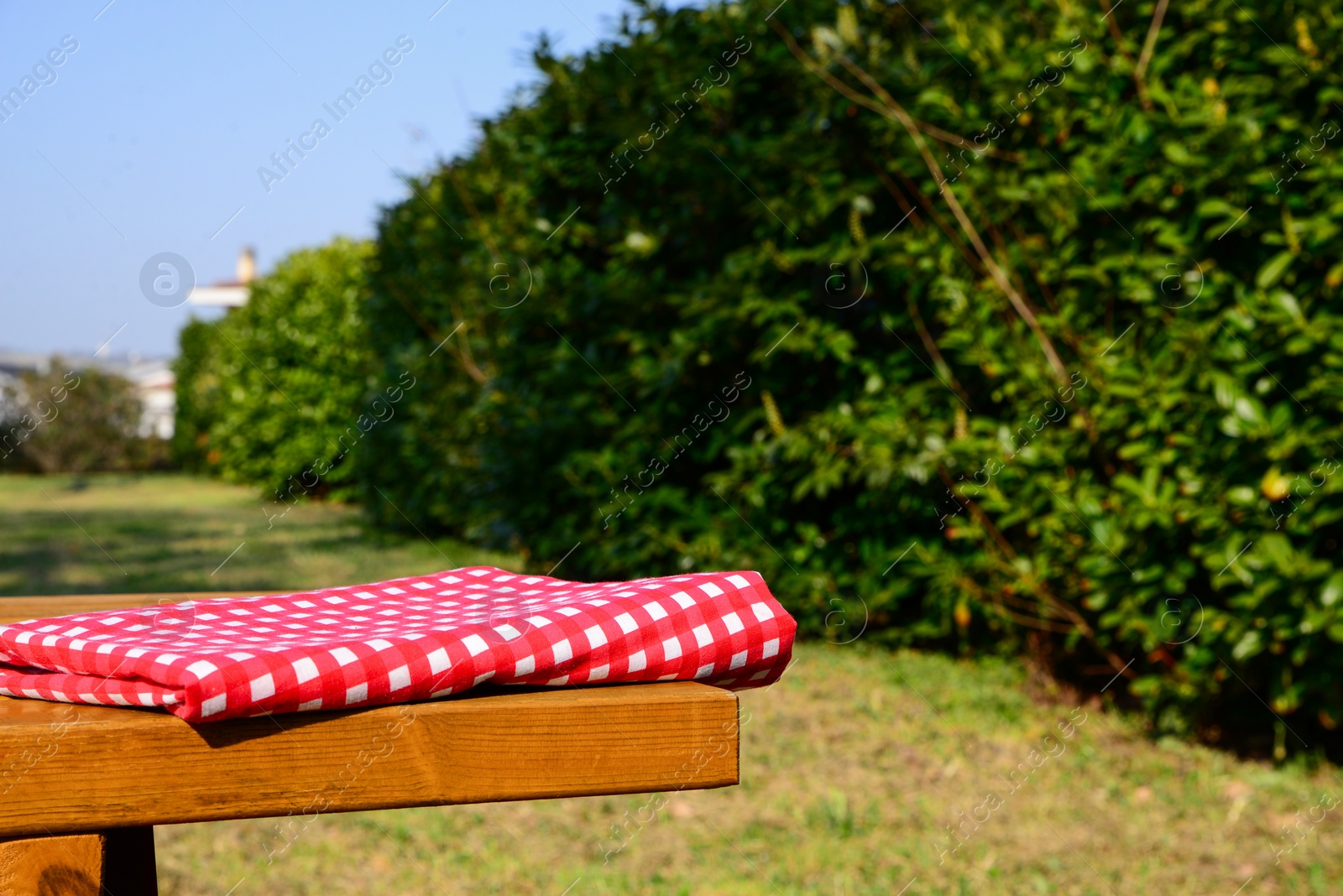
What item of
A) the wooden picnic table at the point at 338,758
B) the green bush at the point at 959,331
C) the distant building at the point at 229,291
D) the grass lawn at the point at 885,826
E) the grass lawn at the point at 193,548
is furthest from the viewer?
the distant building at the point at 229,291

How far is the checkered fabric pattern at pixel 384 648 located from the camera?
846 mm

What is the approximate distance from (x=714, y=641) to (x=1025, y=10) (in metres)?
3.99

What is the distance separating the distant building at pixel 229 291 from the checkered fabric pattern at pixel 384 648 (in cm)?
3505

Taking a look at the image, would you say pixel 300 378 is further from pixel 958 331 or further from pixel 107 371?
pixel 958 331

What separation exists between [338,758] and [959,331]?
3.83 metres

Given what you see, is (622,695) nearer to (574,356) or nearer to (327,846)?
(327,846)

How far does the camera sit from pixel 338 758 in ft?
2.81

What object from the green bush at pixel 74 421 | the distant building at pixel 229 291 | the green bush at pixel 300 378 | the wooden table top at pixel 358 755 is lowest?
the wooden table top at pixel 358 755

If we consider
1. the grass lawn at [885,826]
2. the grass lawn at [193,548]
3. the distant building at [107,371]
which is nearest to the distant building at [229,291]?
the distant building at [107,371]

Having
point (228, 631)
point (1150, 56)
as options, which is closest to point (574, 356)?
point (1150, 56)

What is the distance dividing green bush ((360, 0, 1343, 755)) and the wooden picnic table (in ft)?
9.93

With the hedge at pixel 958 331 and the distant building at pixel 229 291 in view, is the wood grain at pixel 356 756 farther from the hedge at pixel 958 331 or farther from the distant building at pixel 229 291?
the distant building at pixel 229 291

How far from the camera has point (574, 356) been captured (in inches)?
227

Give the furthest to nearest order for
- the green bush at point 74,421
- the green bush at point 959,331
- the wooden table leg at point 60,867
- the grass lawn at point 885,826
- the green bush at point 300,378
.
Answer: the green bush at point 74,421 → the green bush at point 300,378 → the green bush at point 959,331 → the grass lawn at point 885,826 → the wooden table leg at point 60,867
